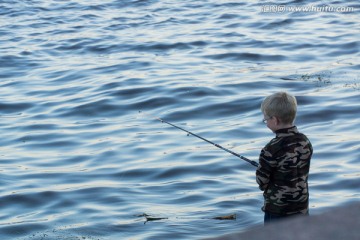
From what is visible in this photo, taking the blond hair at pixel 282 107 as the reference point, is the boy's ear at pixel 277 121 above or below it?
below

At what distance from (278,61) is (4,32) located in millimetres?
6342

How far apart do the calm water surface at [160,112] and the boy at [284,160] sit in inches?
41.8

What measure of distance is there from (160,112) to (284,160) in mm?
6157

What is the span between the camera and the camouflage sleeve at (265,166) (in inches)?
168

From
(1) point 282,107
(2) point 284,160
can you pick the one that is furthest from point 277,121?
(2) point 284,160

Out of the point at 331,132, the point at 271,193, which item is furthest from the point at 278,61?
the point at 271,193

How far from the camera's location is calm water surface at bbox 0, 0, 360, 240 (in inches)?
272

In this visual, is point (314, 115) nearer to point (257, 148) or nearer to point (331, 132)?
point (331, 132)

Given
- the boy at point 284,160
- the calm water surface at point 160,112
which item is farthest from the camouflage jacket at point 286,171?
the calm water surface at point 160,112

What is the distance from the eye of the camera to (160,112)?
33.9ft

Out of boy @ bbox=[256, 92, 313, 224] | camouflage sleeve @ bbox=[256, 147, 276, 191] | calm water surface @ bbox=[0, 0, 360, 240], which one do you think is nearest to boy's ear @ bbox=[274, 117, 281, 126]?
boy @ bbox=[256, 92, 313, 224]

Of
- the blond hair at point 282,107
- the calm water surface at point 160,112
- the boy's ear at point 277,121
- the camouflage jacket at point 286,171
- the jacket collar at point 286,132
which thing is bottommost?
the calm water surface at point 160,112

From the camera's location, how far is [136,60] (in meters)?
13.6

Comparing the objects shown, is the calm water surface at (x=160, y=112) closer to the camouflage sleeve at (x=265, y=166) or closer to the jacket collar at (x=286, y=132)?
the camouflage sleeve at (x=265, y=166)
